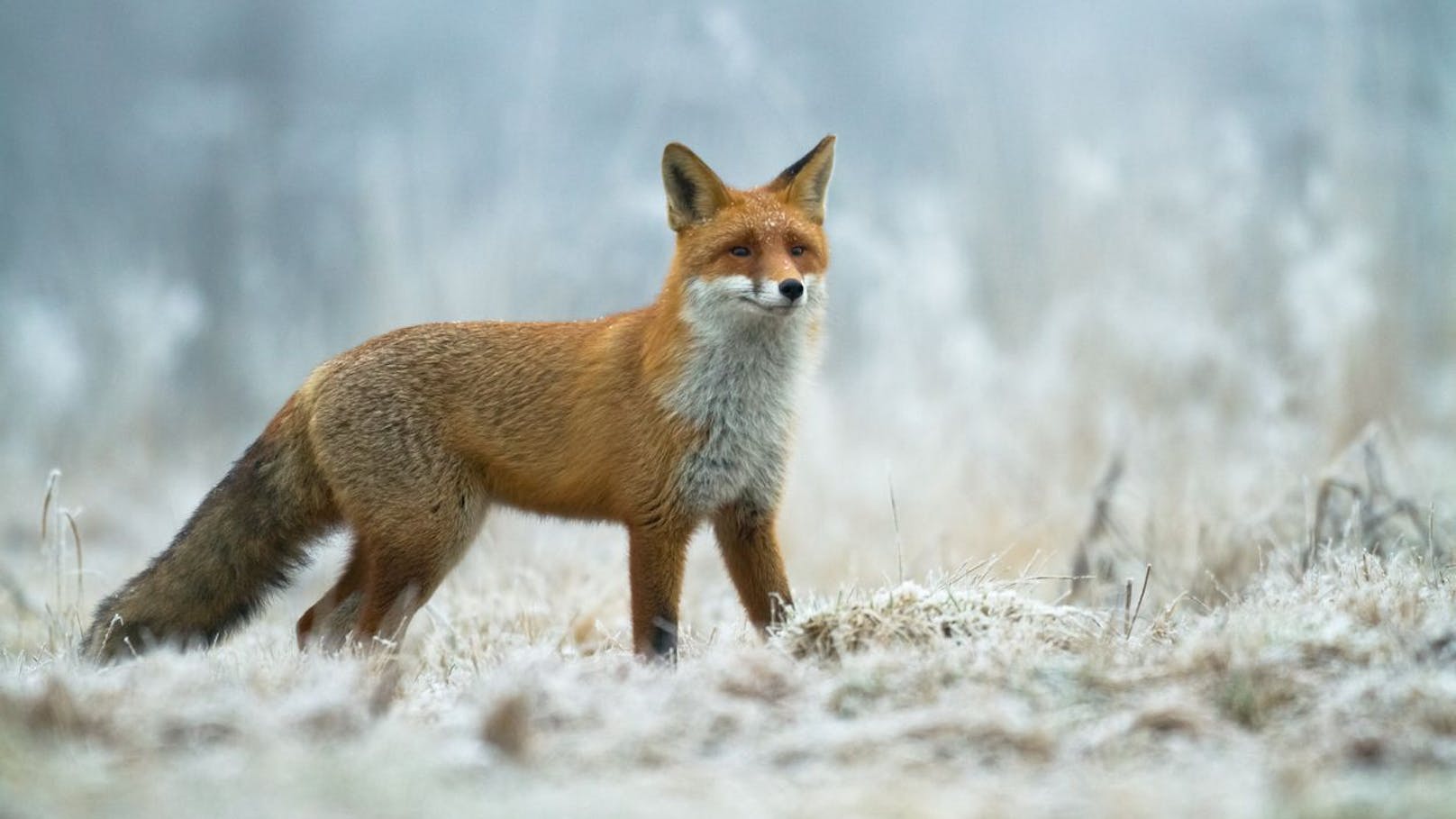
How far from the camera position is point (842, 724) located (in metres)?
2.40

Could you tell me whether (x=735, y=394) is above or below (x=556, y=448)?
above

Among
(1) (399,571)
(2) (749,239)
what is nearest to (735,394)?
(2) (749,239)

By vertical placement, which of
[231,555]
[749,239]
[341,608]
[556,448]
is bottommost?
[341,608]

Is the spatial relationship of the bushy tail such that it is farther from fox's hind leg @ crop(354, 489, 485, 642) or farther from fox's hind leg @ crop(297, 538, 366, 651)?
fox's hind leg @ crop(354, 489, 485, 642)

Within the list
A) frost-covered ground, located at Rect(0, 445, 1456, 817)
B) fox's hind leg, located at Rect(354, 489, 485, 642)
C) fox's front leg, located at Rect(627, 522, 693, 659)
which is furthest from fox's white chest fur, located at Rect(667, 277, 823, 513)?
fox's hind leg, located at Rect(354, 489, 485, 642)

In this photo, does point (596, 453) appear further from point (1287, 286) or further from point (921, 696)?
point (1287, 286)

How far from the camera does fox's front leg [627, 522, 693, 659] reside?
12.4 feet

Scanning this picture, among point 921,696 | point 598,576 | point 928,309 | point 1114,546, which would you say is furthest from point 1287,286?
point 921,696

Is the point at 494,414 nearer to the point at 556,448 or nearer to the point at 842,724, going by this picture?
the point at 556,448

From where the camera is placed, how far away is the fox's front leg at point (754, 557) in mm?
4039

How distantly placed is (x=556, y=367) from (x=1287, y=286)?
482 centimetres

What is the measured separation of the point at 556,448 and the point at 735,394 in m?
0.62

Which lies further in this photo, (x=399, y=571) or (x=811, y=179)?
(x=811, y=179)

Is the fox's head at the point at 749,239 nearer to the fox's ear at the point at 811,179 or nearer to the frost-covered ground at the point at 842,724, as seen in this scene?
the fox's ear at the point at 811,179
